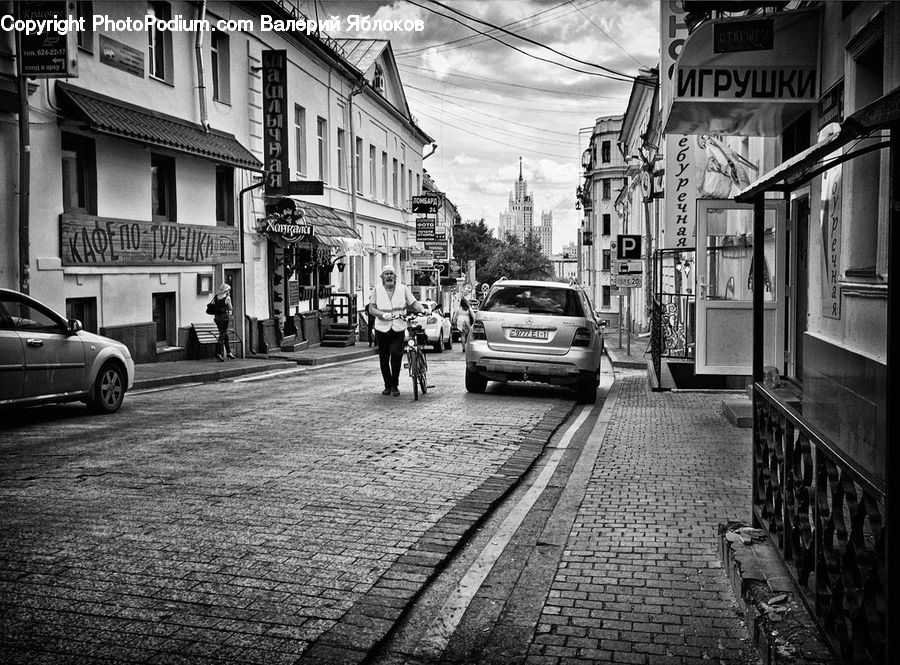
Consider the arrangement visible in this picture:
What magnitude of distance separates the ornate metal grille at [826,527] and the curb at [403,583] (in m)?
1.86

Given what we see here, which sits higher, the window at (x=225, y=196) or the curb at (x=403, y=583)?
the window at (x=225, y=196)

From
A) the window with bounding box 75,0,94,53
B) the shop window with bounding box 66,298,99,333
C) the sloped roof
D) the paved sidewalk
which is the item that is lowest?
the paved sidewalk

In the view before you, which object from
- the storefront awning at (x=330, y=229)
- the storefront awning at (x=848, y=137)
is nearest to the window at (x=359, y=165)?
the storefront awning at (x=330, y=229)

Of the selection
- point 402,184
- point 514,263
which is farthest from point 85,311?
point 514,263

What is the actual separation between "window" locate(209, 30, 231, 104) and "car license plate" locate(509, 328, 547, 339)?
13.0 metres

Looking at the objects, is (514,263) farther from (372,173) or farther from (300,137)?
(300,137)

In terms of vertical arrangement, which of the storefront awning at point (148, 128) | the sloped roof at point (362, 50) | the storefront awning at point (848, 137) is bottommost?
the storefront awning at point (848, 137)

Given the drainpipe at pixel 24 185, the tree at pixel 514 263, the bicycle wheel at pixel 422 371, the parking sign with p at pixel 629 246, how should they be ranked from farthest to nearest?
the tree at pixel 514 263
the parking sign with p at pixel 629 246
the drainpipe at pixel 24 185
the bicycle wheel at pixel 422 371

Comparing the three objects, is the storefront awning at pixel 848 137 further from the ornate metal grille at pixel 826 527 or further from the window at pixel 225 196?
the window at pixel 225 196

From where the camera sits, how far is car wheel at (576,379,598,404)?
13617 mm

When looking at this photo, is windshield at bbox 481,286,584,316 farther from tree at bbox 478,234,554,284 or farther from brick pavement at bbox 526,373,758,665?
tree at bbox 478,234,554,284

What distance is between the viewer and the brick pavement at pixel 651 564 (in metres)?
4.11

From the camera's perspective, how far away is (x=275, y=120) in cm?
2469

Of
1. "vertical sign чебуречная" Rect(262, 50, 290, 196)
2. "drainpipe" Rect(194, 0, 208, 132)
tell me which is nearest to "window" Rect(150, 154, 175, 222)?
"drainpipe" Rect(194, 0, 208, 132)
